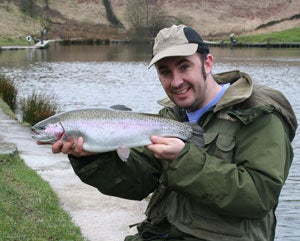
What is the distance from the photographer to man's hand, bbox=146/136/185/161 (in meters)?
3.09

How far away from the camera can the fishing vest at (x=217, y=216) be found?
317cm

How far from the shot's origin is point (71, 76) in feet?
98.1

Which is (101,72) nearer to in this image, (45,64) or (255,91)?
(45,64)

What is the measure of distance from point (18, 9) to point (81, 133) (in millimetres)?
71449

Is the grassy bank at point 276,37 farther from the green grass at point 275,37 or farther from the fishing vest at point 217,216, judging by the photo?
the fishing vest at point 217,216

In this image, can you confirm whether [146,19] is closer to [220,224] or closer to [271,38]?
[271,38]

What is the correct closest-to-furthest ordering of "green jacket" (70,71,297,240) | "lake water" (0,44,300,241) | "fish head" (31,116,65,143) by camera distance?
"green jacket" (70,71,297,240), "fish head" (31,116,65,143), "lake water" (0,44,300,241)

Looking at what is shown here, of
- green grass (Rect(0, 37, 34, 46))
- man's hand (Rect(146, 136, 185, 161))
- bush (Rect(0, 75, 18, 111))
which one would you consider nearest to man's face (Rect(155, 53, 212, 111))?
man's hand (Rect(146, 136, 185, 161))

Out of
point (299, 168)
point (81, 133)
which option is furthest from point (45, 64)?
point (81, 133)

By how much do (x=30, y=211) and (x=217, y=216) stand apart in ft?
10.9

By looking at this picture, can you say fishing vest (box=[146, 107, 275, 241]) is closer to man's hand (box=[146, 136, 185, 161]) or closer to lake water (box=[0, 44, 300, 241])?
man's hand (box=[146, 136, 185, 161])

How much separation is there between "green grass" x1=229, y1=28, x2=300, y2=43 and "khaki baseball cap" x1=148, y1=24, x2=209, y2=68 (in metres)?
67.2

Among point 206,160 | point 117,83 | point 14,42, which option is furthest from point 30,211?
point 14,42

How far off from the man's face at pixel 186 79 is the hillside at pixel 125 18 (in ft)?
202
